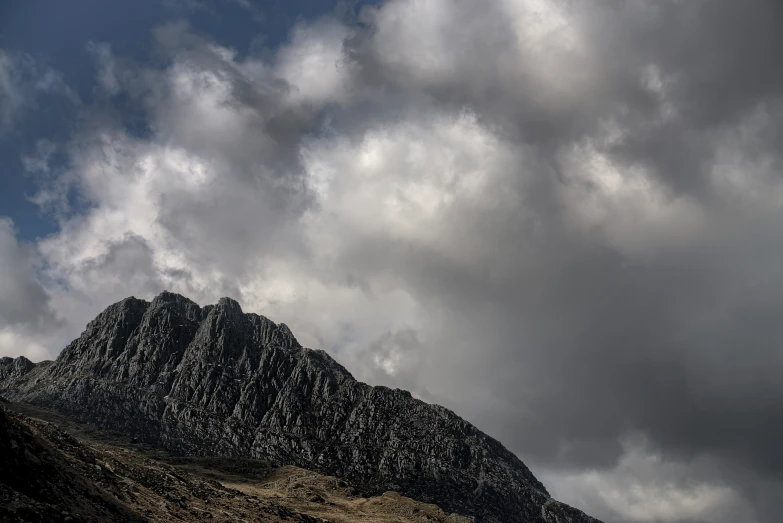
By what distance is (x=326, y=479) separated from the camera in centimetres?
19850

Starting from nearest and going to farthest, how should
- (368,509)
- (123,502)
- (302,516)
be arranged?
(123,502) → (302,516) → (368,509)

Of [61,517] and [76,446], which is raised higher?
[76,446]

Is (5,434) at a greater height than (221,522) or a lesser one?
greater

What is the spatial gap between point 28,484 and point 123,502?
18.2 m

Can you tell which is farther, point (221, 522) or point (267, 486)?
point (267, 486)

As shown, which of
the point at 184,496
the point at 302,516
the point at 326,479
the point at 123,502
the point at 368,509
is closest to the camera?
the point at 123,502

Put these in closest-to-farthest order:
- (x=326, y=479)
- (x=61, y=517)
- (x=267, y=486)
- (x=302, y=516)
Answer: (x=61, y=517), (x=302, y=516), (x=267, y=486), (x=326, y=479)

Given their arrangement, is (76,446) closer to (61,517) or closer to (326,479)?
(61,517)

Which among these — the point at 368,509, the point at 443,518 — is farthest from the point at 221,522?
the point at 443,518

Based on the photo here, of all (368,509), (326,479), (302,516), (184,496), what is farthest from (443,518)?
(184,496)

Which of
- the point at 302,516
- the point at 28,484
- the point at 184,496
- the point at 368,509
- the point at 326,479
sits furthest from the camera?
the point at 326,479

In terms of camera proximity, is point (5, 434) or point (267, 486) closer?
point (5, 434)

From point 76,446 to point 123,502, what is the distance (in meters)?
17.4

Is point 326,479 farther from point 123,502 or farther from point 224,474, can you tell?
point 123,502
